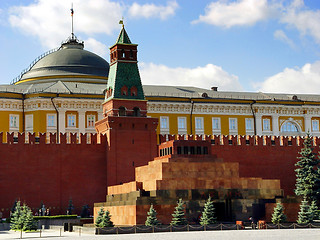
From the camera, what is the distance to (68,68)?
65875 millimetres

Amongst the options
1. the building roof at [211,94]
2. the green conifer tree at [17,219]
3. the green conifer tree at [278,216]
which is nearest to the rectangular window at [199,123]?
the building roof at [211,94]

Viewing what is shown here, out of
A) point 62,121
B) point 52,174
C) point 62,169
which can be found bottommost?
point 52,174

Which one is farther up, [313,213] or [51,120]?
[51,120]

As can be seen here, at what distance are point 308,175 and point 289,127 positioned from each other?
20436 millimetres

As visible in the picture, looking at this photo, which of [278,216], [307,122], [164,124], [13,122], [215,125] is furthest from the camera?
[307,122]

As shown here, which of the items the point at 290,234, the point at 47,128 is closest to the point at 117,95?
the point at 47,128

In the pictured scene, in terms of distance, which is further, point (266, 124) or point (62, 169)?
point (266, 124)

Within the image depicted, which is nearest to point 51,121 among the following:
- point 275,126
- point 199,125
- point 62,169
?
point 199,125

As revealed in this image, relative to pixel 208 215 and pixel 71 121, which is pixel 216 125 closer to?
pixel 71 121

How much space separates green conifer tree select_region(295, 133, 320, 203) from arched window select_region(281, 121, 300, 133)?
18.0 metres

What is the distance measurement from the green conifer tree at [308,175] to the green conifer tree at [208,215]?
12.3 metres

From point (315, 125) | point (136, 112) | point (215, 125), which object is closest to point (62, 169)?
point (136, 112)

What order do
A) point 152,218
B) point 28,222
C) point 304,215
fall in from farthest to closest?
point 28,222 < point 304,215 < point 152,218

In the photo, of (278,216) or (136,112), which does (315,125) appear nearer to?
(136,112)
